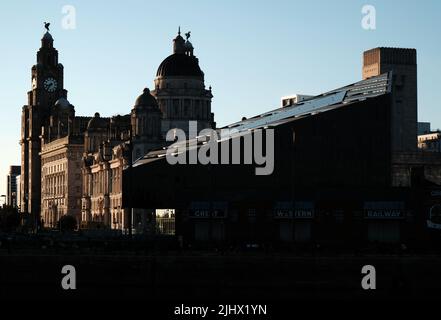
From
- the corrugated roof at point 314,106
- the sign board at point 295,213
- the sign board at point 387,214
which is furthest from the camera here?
the corrugated roof at point 314,106

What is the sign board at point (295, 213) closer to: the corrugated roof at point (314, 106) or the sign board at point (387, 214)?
the sign board at point (387, 214)

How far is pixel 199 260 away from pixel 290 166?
47.3 meters

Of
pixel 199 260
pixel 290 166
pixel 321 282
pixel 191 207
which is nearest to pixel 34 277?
pixel 199 260

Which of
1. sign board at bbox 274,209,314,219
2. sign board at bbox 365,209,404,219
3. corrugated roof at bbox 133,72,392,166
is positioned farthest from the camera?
corrugated roof at bbox 133,72,392,166

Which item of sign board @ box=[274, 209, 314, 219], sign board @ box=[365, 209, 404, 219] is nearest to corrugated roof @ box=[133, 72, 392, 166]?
sign board @ box=[274, 209, 314, 219]

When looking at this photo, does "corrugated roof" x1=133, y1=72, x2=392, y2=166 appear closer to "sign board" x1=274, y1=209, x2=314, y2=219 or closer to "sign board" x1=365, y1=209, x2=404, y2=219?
"sign board" x1=274, y1=209, x2=314, y2=219

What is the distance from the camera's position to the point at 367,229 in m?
134

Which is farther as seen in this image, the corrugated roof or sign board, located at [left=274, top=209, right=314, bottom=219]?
the corrugated roof

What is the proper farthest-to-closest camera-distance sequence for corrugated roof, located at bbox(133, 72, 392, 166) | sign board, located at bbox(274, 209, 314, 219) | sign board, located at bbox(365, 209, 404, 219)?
corrugated roof, located at bbox(133, 72, 392, 166) → sign board, located at bbox(274, 209, 314, 219) → sign board, located at bbox(365, 209, 404, 219)

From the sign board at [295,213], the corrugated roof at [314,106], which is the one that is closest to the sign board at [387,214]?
the sign board at [295,213]

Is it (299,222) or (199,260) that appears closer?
(199,260)

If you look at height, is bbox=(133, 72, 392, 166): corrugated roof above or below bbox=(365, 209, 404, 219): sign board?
above
